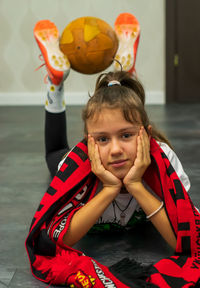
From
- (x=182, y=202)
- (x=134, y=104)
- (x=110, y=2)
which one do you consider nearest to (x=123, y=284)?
(x=182, y=202)

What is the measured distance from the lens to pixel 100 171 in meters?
1.19

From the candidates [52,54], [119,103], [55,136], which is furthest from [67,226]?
[52,54]

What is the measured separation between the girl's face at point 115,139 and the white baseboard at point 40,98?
266cm

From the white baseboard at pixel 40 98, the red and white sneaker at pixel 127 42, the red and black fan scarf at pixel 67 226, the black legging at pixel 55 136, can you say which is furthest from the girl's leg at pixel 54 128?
the white baseboard at pixel 40 98

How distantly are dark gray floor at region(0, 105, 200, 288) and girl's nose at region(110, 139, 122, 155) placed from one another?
28 centimetres

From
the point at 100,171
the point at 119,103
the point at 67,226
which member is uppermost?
the point at 119,103

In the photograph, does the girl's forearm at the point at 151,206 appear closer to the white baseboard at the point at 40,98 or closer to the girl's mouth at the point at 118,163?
the girl's mouth at the point at 118,163

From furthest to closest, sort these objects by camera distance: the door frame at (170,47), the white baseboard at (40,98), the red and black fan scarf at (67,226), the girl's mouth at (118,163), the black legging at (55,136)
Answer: the white baseboard at (40,98) < the door frame at (170,47) < the black legging at (55,136) < the girl's mouth at (118,163) < the red and black fan scarf at (67,226)

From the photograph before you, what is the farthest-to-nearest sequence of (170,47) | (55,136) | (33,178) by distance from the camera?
(170,47) → (33,178) → (55,136)

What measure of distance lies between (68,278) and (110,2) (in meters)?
2.93

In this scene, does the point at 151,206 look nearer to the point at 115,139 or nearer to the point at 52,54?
the point at 115,139

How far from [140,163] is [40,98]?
2793 mm

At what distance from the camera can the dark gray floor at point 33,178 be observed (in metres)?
1.27

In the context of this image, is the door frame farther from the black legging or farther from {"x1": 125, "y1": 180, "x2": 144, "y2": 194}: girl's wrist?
{"x1": 125, "y1": 180, "x2": 144, "y2": 194}: girl's wrist
